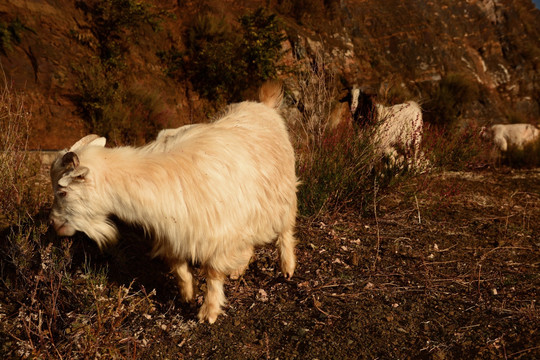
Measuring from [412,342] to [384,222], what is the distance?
180 cm

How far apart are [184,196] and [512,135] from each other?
8.19 m

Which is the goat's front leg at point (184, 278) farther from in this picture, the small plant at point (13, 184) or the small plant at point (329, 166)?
the small plant at point (329, 166)

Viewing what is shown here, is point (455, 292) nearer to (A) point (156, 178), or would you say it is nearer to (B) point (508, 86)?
(A) point (156, 178)

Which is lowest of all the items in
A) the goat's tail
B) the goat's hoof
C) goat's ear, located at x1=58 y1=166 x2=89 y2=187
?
the goat's hoof

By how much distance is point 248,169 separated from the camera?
2.43 meters

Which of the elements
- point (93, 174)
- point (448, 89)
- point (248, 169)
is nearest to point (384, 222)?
point (248, 169)

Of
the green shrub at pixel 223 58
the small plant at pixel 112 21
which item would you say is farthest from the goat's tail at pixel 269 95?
the small plant at pixel 112 21

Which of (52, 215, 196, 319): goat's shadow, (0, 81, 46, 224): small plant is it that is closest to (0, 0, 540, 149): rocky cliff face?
(0, 81, 46, 224): small plant

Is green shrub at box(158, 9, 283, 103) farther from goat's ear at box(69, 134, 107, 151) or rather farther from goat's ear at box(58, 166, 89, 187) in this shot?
goat's ear at box(58, 166, 89, 187)

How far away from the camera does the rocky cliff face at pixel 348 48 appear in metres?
6.84

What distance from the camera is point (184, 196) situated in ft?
7.05

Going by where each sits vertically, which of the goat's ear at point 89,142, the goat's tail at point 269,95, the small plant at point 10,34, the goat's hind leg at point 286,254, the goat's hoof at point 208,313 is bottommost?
the goat's hoof at point 208,313

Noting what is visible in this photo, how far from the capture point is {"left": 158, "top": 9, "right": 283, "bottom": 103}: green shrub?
339 inches

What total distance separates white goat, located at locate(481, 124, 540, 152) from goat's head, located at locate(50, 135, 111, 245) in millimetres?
7530
